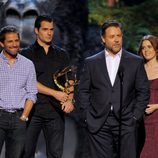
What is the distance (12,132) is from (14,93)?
40cm

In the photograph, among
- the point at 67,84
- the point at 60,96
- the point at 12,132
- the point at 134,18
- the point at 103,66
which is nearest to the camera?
the point at 12,132

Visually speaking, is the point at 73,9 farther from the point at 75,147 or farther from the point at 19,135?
the point at 19,135

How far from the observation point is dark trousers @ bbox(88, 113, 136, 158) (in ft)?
19.7

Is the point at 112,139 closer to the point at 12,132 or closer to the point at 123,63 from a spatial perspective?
the point at 123,63

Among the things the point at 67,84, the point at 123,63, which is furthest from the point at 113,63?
the point at 67,84

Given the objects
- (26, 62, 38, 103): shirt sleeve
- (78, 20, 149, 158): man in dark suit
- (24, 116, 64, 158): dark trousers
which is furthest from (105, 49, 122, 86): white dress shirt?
(24, 116, 64, 158): dark trousers

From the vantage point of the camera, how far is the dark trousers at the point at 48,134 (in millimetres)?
6441

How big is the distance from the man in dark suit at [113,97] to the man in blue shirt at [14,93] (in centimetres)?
57

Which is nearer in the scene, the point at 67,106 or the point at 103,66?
the point at 103,66

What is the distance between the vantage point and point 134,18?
1293 cm

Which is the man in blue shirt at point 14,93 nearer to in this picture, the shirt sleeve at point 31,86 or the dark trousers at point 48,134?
the shirt sleeve at point 31,86

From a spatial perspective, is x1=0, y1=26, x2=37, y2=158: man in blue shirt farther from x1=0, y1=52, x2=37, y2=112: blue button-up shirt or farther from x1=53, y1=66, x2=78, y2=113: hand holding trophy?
x1=53, y1=66, x2=78, y2=113: hand holding trophy

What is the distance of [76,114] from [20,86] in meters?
4.18

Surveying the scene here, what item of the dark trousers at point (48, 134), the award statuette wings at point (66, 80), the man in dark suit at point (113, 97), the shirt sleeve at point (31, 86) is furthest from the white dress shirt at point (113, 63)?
the dark trousers at point (48, 134)
